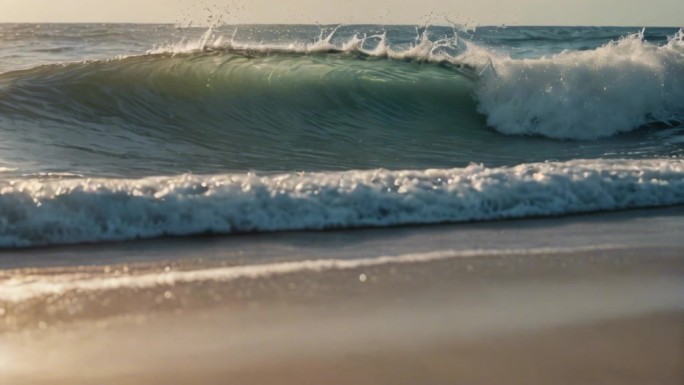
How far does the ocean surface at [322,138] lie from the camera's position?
5.32 meters

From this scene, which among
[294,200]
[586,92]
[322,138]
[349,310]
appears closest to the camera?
[349,310]

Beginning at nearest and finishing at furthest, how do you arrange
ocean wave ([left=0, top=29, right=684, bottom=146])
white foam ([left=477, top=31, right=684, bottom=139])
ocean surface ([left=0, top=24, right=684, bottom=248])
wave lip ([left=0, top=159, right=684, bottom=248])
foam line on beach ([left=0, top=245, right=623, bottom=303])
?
foam line on beach ([left=0, top=245, right=623, bottom=303])
wave lip ([left=0, top=159, right=684, bottom=248])
ocean surface ([left=0, top=24, right=684, bottom=248])
ocean wave ([left=0, top=29, right=684, bottom=146])
white foam ([left=477, top=31, right=684, bottom=139])

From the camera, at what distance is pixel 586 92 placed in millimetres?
11805

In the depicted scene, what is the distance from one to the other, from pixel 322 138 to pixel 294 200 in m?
4.13

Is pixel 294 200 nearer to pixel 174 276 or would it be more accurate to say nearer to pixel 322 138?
pixel 174 276

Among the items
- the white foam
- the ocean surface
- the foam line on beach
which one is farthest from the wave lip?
the white foam

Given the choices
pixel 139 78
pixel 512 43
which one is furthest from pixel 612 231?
pixel 512 43

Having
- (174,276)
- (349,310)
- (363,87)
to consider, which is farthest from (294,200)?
(363,87)

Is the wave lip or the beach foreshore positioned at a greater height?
the wave lip

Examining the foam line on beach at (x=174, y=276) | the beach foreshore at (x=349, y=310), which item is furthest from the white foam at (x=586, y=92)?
the foam line on beach at (x=174, y=276)

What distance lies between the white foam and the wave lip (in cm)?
485

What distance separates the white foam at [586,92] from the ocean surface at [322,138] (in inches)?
1.1

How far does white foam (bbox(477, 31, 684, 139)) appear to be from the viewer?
11.2 meters

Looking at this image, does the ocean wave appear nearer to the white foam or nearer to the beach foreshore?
the white foam
